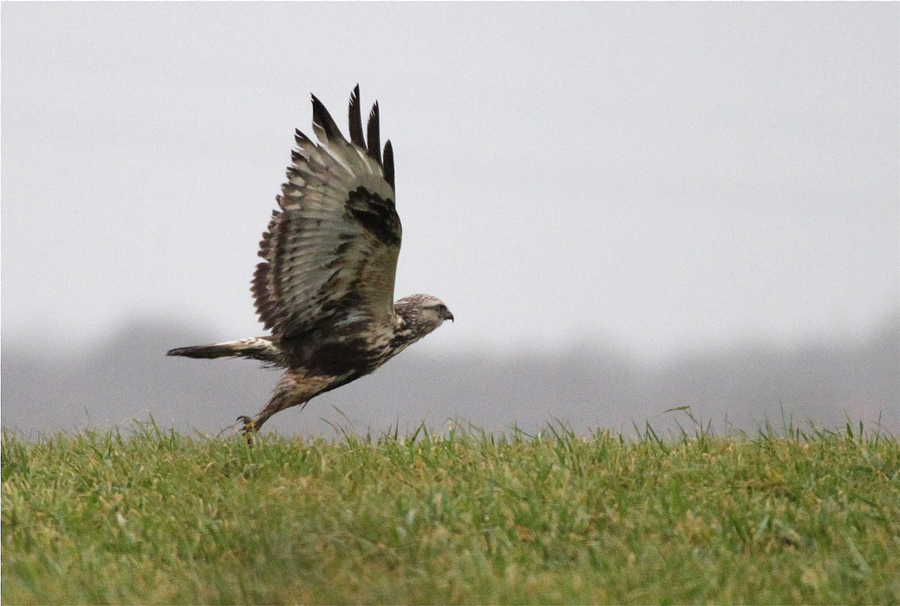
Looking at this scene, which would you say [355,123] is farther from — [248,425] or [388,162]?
[248,425]

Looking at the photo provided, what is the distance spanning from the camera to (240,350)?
7.20 meters

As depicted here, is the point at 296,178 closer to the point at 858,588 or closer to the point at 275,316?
the point at 275,316

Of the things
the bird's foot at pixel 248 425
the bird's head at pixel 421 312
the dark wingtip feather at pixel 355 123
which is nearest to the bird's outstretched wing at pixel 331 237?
the dark wingtip feather at pixel 355 123

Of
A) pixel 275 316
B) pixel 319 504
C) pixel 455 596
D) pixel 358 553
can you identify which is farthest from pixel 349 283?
pixel 455 596

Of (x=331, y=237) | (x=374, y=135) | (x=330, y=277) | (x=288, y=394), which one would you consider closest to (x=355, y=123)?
(x=374, y=135)

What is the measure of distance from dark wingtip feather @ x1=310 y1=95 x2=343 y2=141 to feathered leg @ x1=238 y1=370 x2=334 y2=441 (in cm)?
172

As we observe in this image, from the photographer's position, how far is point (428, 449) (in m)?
5.89

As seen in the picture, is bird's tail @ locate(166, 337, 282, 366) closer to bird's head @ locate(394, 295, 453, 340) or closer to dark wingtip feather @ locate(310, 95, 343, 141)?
bird's head @ locate(394, 295, 453, 340)

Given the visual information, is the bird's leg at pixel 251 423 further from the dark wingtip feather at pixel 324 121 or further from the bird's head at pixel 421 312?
the dark wingtip feather at pixel 324 121

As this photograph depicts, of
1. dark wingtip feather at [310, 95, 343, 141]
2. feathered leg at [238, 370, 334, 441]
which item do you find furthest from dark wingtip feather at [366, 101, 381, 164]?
feathered leg at [238, 370, 334, 441]

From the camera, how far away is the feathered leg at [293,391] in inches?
272

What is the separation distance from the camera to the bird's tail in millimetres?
7195

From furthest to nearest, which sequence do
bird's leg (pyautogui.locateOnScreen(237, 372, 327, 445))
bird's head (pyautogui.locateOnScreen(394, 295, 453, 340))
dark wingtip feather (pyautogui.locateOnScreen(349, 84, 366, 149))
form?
bird's head (pyautogui.locateOnScreen(394, 295, 453, 340))
bird's leg (pyautogui.locateOnScreen(237, 372, 327, 445))
dark wingtip feather (pyautogui.locateOnScreen(349, 84, 366, 149))

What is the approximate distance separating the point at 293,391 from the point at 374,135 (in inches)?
74.0
